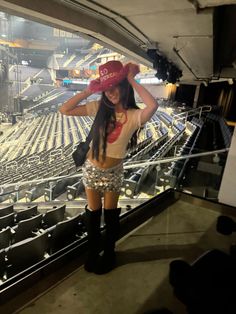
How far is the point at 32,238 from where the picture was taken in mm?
1854

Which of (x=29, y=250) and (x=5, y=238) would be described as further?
(x=5, y=238)

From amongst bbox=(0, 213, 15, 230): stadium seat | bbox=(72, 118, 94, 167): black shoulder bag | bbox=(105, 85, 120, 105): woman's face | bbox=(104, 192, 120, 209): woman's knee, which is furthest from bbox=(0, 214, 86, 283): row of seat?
bbox=(105, 85, 120, 105): woman's face

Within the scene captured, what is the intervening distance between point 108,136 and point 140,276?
76cm

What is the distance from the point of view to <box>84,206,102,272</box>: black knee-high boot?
4.64 feet

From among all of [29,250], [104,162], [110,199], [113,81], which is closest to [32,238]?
[29,250]

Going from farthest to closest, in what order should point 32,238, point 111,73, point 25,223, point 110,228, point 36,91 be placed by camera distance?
point 36,91
point 25,223
point 32,238
point 110,228
point 111,73

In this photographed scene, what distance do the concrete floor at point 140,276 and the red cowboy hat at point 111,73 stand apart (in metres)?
0.97

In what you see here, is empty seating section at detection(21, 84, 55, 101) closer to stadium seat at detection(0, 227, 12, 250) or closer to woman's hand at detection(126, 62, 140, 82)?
stadium seat at detection(0, 227, 12, 250)

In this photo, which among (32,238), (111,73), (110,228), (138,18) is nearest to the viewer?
(111,73)

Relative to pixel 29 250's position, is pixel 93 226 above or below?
above

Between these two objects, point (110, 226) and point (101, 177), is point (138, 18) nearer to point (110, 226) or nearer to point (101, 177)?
point (101, 177)

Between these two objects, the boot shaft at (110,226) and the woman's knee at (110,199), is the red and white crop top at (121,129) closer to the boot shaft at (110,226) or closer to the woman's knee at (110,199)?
the woman's knee at (110,199)

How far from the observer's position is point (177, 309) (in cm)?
122

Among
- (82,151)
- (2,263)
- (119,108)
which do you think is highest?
(119,108)
